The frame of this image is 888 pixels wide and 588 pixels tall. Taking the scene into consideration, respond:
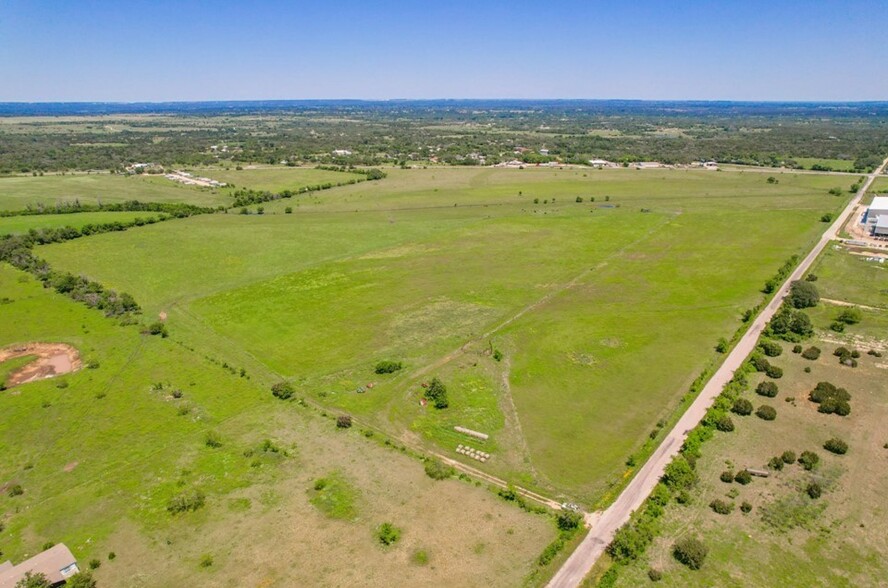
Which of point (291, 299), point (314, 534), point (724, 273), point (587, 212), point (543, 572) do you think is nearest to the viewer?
point (543, 572)

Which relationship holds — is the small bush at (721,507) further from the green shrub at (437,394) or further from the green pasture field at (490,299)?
the green shrub at (437,394)

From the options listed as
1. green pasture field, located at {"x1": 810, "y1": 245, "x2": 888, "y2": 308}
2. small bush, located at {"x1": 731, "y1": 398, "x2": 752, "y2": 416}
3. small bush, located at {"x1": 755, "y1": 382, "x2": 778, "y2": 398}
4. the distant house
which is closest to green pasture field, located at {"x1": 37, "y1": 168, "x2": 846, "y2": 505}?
small bush, located at {"x1": 731, "y1": 398, "x2": 752, "y2": 416}

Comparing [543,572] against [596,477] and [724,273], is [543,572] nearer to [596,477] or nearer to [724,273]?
[596,477]

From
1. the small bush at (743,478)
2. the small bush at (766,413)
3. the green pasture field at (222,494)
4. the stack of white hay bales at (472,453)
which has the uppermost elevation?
Answer: the small bush at (766,413)

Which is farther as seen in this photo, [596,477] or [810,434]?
[810,434]

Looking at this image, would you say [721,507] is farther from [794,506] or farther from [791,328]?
[791,328]

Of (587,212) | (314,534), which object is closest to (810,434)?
(314,534)

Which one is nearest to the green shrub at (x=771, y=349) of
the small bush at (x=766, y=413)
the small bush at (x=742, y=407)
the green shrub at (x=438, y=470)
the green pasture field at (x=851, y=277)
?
the small bush at (x=766, y=413)
